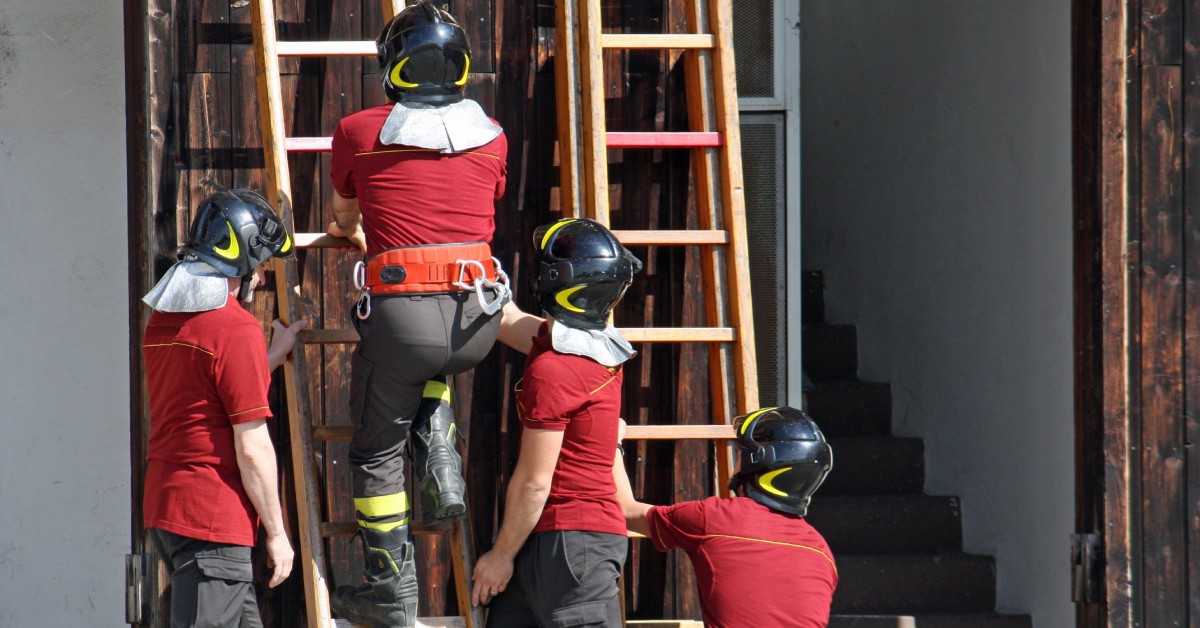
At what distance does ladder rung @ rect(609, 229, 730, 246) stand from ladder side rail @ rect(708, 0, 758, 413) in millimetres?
54

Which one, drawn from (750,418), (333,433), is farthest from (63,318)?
(750,418)

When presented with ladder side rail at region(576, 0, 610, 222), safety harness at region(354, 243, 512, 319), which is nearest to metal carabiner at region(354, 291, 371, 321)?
safety harness at region(354, 243, 512, 319)

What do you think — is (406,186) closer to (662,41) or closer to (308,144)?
(308,144)

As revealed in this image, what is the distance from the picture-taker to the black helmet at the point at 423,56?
363 centimetres

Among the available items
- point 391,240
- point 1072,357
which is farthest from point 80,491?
Result: point 1072,357

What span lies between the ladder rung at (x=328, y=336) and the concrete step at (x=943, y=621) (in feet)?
8.04

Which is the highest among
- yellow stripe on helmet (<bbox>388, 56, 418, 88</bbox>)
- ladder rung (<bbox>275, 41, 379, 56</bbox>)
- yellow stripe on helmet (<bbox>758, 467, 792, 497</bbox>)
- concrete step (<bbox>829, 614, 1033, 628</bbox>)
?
ladder rung (<bbox>275, 41, 379, 56</bbox>)

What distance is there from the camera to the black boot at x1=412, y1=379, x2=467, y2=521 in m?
3.72

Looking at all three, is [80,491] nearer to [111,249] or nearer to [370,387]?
[111,249]

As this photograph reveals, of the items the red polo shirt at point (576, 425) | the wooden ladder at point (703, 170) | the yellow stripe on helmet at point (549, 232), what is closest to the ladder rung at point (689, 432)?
the wooden ladder at point (703, 170)

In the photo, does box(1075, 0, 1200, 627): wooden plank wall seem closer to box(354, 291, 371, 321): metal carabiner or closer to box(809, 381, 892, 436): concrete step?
box(809, 381, 892, 436): concrete step

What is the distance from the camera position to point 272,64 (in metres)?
4.07

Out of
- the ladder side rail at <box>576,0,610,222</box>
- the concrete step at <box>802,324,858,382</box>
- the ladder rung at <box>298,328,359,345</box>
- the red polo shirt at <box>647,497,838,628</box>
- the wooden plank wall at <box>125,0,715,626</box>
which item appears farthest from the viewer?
the concrete step at <box>802,324,858,382</box>

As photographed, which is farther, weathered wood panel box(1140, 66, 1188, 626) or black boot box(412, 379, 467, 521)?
weathered wood panel box(1140, 66, 1188, 626)
